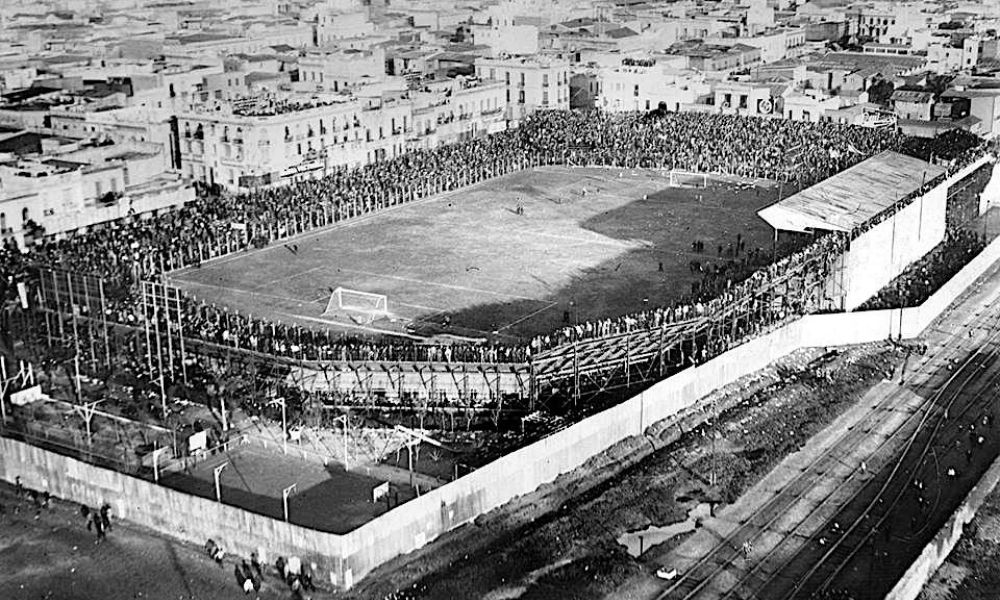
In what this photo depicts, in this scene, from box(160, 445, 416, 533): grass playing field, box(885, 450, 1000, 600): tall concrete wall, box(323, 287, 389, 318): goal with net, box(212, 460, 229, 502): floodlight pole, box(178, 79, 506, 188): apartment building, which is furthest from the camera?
box(178, 79, 506, 188): apartment building

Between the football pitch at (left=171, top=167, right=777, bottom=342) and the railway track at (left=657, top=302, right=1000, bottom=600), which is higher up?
the football pitch at (left=171, top=167, right=777, bottom=342)

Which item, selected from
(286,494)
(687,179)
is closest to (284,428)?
(286,494)

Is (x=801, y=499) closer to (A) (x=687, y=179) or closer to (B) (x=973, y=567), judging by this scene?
(B) (x=973, y=567)

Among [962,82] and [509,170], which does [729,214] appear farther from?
[962,82]

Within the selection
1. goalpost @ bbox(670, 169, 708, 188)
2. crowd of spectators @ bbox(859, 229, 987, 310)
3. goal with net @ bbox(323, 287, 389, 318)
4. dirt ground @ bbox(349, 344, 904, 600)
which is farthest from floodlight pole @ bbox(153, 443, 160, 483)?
goalpost @ bbox(670, 169, 708, 188)

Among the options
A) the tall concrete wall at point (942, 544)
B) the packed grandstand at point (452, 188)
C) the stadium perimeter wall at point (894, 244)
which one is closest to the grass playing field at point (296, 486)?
the packed grandstand at point (452, 188)

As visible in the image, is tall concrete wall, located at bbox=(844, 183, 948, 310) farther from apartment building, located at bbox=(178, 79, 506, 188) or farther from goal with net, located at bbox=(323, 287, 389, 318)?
apartment building, located at bbox=(178, 79, 506, 188)
